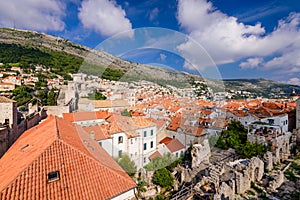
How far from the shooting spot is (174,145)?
12055 mm

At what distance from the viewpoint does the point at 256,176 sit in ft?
31.8

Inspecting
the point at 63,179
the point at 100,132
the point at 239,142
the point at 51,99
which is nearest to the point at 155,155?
the point at 100,132

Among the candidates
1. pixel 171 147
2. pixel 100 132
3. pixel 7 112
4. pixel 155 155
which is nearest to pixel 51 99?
pixel 100 132

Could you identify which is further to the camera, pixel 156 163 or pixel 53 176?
pixel 156 163

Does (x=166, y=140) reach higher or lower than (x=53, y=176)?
lower

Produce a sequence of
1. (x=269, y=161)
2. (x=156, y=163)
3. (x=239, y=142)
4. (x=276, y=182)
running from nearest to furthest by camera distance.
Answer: (x=276, y=182) → (x=156, y=163) → (x=269, y=161) → (x=239, y=142)

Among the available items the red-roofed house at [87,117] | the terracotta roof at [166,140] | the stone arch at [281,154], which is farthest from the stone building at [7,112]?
the stone arch at [281,154]

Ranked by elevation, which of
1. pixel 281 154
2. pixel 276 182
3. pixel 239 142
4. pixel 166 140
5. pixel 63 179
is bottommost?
pixel 276 182

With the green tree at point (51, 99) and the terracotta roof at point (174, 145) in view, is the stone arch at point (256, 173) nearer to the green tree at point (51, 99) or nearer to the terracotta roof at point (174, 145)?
the terracotta roof at point (174, 145)

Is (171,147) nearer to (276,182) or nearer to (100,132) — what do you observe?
(100,132)

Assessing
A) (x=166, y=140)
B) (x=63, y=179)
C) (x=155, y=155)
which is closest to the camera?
(x=63, y=179)

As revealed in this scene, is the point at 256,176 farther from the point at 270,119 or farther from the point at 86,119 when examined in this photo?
the point at 86,119

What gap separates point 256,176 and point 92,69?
1032 cm

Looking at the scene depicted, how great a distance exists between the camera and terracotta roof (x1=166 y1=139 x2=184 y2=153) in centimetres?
1146
